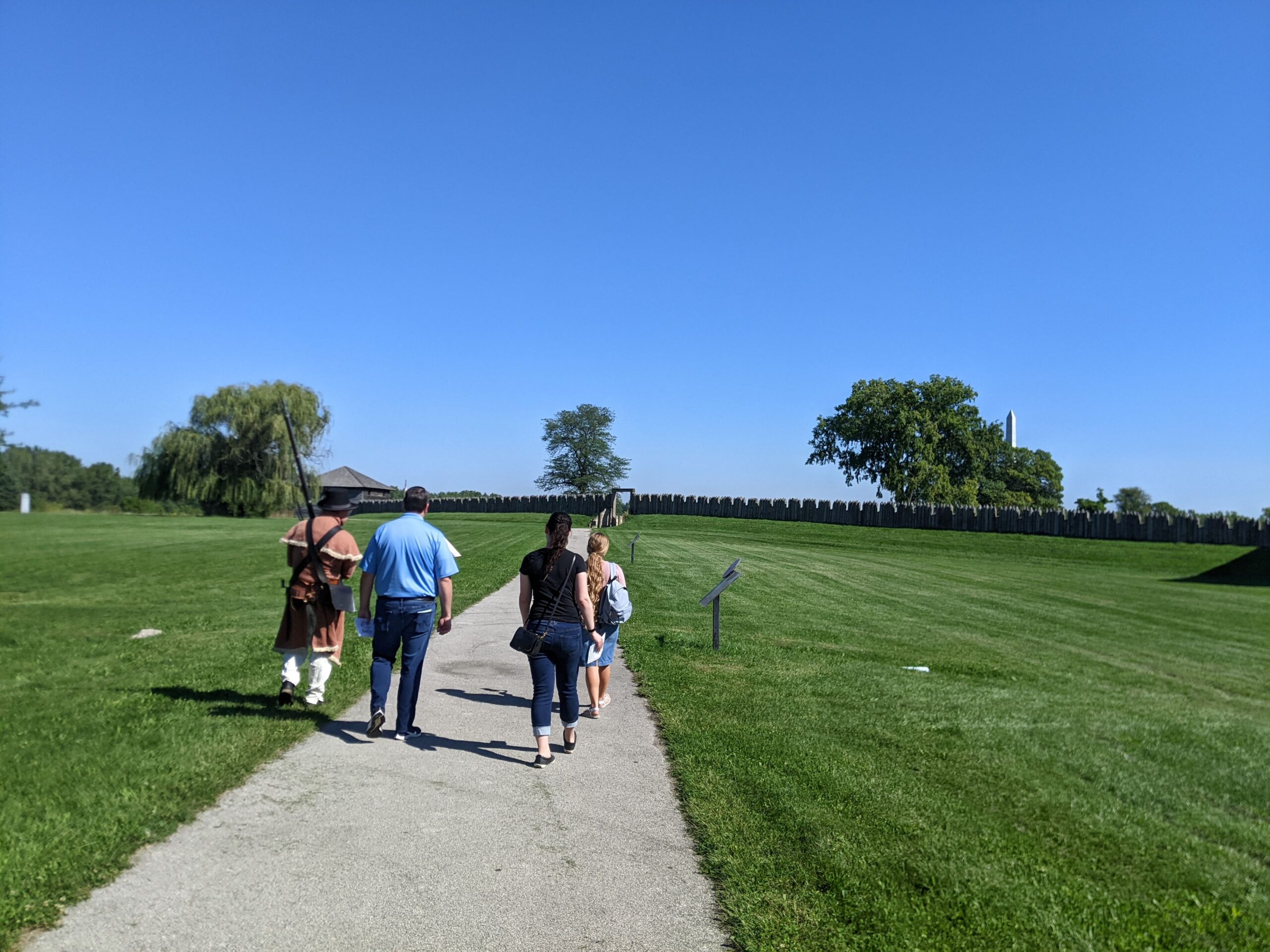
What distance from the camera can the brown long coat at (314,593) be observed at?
7.99m

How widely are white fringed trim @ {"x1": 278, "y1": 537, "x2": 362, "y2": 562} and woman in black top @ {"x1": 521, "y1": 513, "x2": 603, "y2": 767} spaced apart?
177 centimetres

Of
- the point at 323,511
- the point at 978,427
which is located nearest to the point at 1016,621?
the point at 323,511

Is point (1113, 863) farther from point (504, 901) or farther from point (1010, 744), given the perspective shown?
point (504, 901)

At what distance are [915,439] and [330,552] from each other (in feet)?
237

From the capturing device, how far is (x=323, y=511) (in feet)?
26.8

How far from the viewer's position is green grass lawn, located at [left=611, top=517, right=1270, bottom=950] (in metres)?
4.77

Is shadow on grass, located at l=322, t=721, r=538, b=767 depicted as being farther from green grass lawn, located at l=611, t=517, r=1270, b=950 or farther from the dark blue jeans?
green grass lawn, located at l=611, t=517, r=1270, b=950

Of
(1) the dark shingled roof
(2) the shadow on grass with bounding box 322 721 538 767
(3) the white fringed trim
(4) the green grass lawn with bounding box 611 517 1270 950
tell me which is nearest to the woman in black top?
(2) the shadow on grass with bounding box 322 721 538 767

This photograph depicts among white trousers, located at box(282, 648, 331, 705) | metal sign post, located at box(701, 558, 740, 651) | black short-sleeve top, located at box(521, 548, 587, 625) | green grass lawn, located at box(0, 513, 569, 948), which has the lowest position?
green grass lawn, located at box(0, 513, 569, 948)

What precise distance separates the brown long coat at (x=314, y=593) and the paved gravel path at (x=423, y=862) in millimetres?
1022

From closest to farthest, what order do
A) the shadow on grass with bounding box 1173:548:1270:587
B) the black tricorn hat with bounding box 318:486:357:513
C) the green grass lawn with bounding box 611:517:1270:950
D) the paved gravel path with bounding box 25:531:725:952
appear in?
the paved gravel path with bounding box 25:531:725:952 < the green grass lawn with bounding box 611:517:1270:950 < the black tricorn hat with bounding box 318:486:357:513 < the shadow on grass with bounding box 1173:548:1270:587

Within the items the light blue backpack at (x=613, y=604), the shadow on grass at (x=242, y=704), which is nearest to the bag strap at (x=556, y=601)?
the light blue backpack at (x=613, y=604)

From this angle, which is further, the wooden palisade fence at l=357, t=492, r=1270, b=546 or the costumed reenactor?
the wooden palisade fence at l=357, t=492, r=1270, b=546

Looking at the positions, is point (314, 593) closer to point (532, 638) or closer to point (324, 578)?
point (324, 578)
